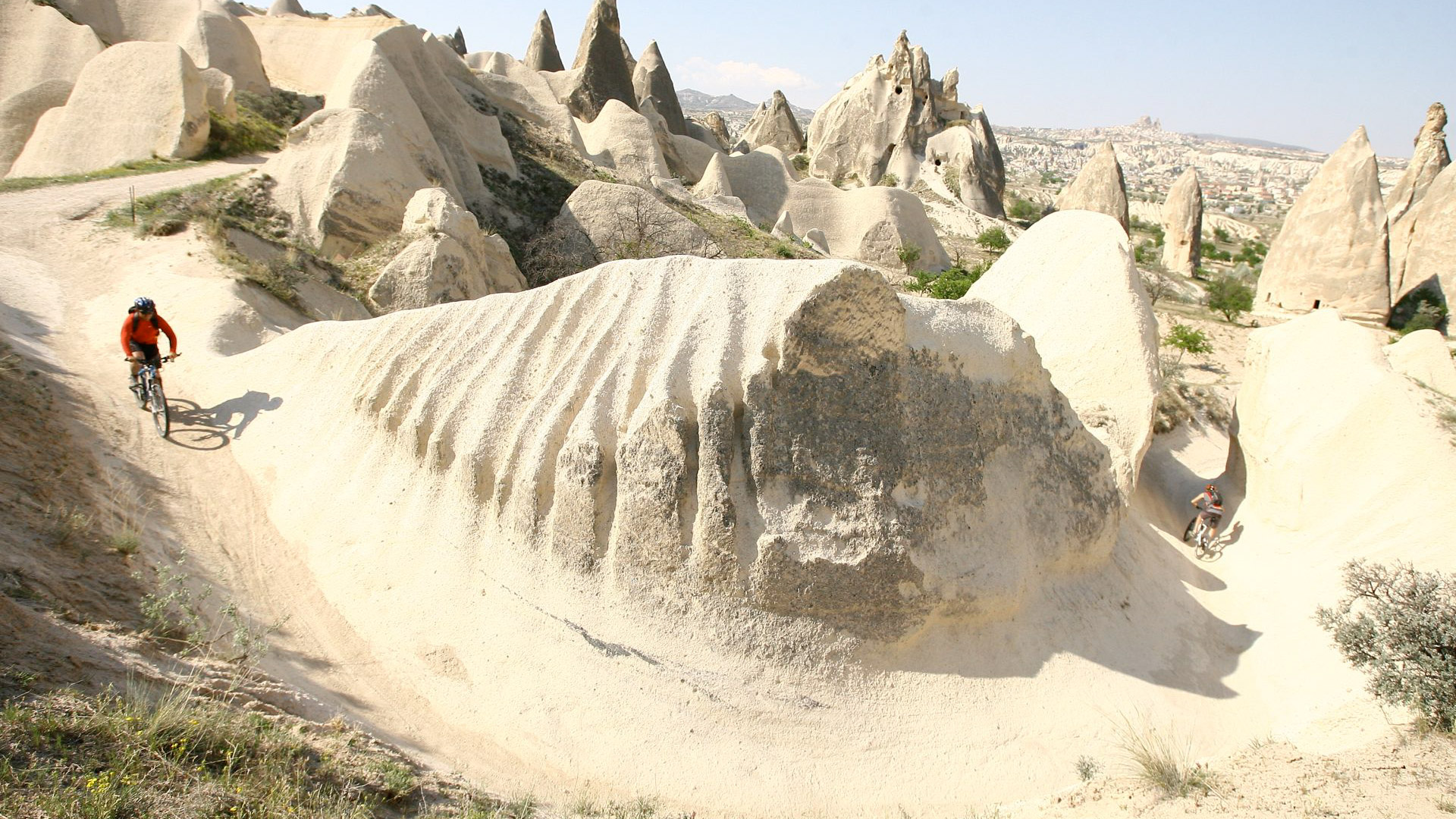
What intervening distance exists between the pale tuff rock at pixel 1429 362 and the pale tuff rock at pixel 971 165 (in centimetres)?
2870

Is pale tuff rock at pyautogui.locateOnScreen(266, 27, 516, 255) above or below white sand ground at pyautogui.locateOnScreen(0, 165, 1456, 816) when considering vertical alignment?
above

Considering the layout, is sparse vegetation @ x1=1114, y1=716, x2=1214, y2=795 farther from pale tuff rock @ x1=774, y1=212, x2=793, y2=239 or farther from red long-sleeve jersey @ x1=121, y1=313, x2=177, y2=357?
pale tuff rock @ x1=774, y1=212, x2=793, y2=239

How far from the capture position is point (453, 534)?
575 centimetres

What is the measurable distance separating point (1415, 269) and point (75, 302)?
30.9 meters

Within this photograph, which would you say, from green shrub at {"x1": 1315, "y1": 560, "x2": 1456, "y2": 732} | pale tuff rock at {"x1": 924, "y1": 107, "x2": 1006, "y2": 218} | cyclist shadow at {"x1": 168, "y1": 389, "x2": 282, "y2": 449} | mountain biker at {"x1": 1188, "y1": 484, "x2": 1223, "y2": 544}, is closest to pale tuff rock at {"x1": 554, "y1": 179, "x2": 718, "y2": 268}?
cyclist shadow at {"x1": 168, "y1": 389, "x2": 282, "y2": 449}

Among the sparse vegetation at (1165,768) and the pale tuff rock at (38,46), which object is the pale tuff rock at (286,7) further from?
the sparse vegetation at (1165,768)

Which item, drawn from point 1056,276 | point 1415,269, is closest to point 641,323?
point 1056,276

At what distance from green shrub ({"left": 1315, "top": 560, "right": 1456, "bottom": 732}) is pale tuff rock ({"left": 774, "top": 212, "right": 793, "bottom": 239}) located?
64.1ft

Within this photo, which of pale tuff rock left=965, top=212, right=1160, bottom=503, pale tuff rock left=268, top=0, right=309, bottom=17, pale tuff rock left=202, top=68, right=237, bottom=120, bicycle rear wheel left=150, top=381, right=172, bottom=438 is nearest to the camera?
bicycle rear wheel left=150, top=381, right=172, bottom=438

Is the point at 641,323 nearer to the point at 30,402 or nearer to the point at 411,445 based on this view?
the point at 411,445

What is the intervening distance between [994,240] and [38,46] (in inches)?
1214

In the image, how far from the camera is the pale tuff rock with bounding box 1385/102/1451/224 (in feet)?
88.4

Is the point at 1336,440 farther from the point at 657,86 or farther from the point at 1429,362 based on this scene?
the point at 657,86

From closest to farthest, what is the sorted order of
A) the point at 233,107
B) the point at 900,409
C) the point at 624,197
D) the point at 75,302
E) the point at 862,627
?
1. the point at 862,627
2. the point at 900,409
3. the point at 75,302
4. the point at 233,107
5. the point at 624,197
